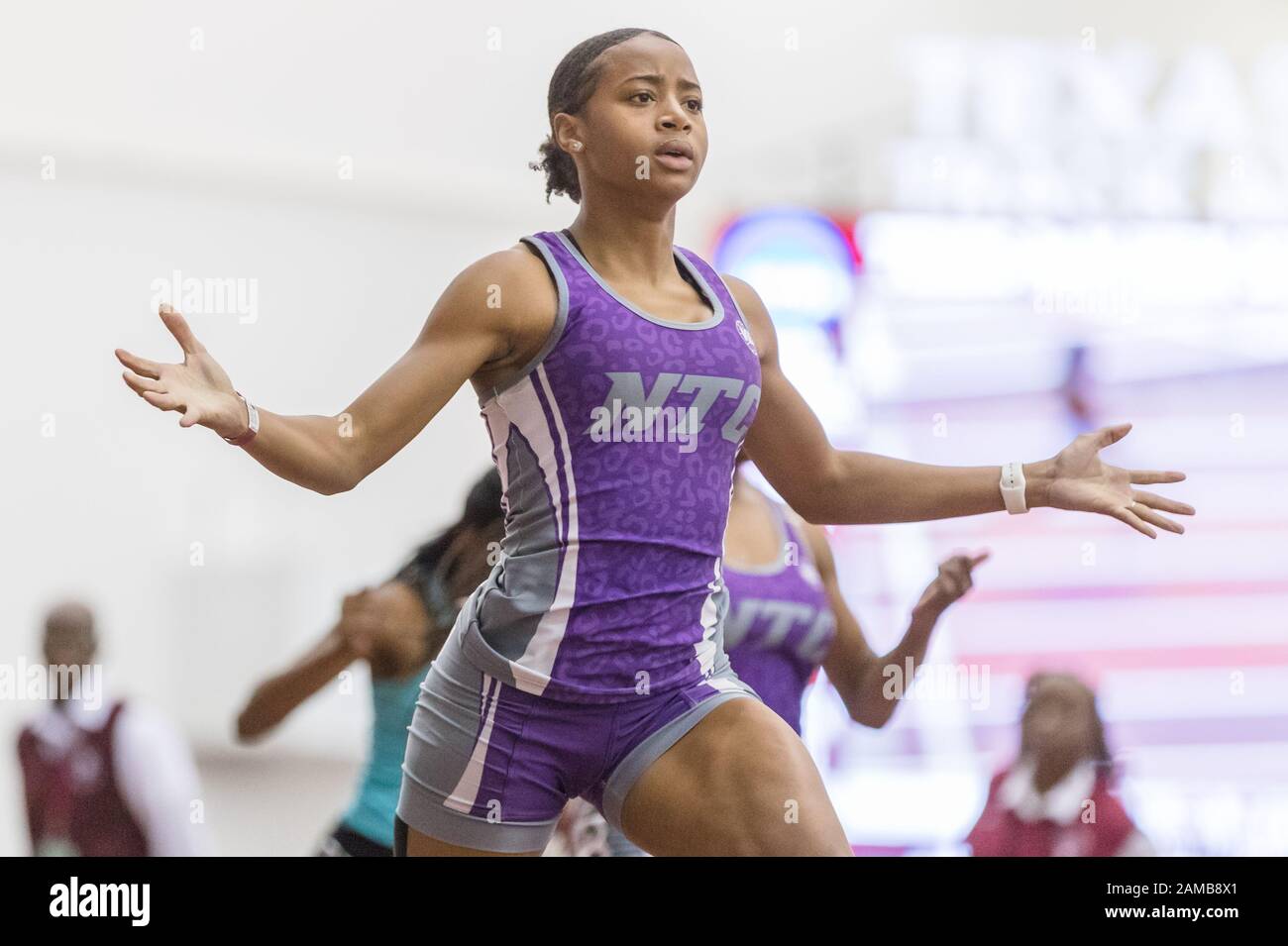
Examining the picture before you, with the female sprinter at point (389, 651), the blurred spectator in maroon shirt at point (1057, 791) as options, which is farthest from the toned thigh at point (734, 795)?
the blurred spectator in maroon shirt at point (1057, 791)

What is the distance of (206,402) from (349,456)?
203mm

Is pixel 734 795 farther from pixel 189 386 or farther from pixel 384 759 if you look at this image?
pixel 384 759

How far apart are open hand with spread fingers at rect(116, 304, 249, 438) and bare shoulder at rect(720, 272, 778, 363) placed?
0.78 metres

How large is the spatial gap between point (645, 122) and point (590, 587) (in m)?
0.66

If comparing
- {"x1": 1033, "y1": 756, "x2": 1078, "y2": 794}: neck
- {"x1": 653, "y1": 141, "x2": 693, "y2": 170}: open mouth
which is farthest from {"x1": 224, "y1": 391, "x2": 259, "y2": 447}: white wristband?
{"x1": 1033, "y1": 756, "x2": 1078, "y2": 794}: neck

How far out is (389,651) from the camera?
10.1ft

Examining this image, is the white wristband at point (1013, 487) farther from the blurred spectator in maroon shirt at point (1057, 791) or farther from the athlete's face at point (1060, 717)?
the athlete's face at point (1060, 717)

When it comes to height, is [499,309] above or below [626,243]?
below

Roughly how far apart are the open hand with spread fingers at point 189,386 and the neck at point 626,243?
1.85 ft

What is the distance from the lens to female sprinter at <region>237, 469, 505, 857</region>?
10.0 ft

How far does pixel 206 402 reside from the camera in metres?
2.01

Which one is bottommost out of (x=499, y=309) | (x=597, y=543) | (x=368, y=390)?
(x=597, y=543)

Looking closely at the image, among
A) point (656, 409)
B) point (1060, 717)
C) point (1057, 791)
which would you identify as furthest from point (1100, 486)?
point (1060, 717)
